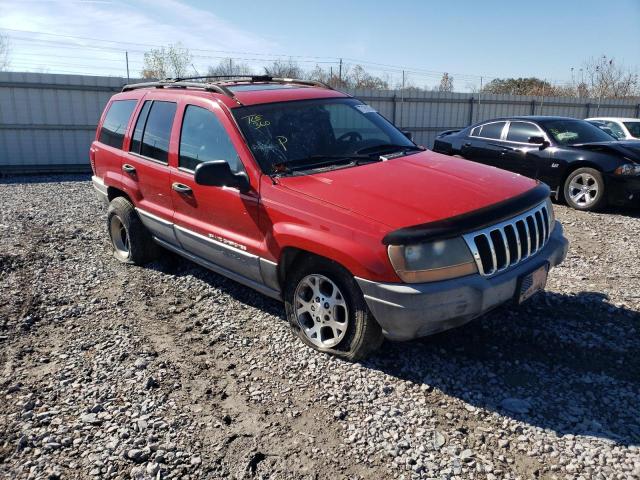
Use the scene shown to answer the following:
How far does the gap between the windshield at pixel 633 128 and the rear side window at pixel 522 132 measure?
413 cm

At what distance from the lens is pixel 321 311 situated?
375cm

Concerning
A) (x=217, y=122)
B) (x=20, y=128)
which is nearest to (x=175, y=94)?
(x=217, y=122)

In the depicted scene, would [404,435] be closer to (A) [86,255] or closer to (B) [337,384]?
(B) [337,384]

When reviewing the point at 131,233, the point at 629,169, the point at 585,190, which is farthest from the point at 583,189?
the point at 131,233

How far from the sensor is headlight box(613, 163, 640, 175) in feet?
25.8

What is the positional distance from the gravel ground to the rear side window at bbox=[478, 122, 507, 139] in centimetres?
501

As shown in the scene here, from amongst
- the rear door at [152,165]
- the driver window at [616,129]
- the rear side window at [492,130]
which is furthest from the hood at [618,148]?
the rear door at [152,165]

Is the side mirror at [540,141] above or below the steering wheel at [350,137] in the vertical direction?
below

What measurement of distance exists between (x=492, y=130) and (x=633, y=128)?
4492 mm

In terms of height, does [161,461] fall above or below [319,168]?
below

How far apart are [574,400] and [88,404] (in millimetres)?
3071

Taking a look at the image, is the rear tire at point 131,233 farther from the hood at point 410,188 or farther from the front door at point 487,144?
the front door at point 487,144

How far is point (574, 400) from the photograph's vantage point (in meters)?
3.24

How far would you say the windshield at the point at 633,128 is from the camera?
1189 centimetres
